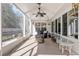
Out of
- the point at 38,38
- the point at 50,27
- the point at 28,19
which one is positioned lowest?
the point at 38,38

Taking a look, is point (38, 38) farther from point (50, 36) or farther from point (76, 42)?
point (76, 42)

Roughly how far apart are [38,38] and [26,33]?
139cm

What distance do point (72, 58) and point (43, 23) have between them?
8.01 m

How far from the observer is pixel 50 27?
11531 mm

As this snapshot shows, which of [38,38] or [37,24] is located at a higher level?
[37,24]

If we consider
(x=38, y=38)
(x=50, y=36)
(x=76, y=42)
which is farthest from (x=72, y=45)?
(x=50, y=36)

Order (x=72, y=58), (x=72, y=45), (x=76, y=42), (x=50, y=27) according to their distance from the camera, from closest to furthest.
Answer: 1. (x=72, y=58)
2. (x=76, y=42)
3. (x=72, y=45)
4. (x=50, y=27)

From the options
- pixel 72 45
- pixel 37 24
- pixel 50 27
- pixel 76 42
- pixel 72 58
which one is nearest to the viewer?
pixel 72 58

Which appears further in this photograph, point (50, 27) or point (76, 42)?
point (50, 27)

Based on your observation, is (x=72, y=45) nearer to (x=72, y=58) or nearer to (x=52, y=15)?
(x=72, y=58)

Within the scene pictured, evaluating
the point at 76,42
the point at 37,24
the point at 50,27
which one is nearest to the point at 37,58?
the point at 76,42

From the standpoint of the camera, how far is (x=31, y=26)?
11594 millimetres

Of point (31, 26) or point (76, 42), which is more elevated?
point (31, 26)

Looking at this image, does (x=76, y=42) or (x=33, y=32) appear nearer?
(x=76, y=42)
